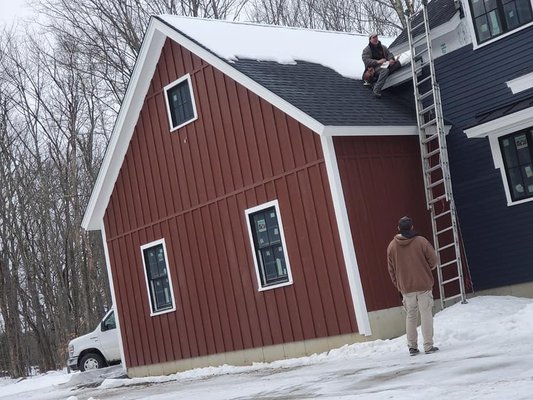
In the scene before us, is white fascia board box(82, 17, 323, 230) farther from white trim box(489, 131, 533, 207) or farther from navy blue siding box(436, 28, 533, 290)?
white trim box(489, 131, 533, 207)

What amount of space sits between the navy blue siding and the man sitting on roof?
112cm

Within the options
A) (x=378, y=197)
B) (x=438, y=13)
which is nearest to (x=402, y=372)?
(x=378, y=197)

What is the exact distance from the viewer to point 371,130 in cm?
1580

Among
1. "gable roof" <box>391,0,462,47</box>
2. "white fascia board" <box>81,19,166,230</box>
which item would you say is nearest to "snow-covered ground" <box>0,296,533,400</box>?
"white fascia board" <box>81,19,166,230</box>

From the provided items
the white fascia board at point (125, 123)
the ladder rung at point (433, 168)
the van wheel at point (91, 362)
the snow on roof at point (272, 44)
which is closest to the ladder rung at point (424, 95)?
the ladder rung at point (433, 168)

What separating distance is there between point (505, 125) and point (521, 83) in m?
0.77

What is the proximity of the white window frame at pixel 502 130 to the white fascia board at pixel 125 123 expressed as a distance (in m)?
7.11

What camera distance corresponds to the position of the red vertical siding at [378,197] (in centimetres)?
1544

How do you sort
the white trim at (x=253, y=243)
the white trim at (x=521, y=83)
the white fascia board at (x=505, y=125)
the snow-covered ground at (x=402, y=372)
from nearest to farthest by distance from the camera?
the snow-covered ground at (x=402, y=372)
the white fascia board at (x=505, y=125)
the white trim at (x=521, y=83)
the white trim at (x=253, y=243)

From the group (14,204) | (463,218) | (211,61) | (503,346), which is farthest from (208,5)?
(503,346)

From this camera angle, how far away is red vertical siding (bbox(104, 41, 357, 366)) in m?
15.8

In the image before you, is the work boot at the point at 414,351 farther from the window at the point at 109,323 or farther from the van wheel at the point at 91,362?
the van wheel at the point at 91,362

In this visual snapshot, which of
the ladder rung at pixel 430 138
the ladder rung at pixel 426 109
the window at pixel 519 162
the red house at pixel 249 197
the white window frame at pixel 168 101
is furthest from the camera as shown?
the white window frame at pixel 168 101

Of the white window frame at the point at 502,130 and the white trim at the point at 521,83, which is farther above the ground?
the white trim at the point at 521,83
